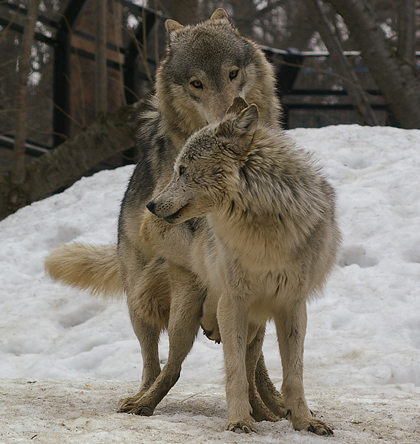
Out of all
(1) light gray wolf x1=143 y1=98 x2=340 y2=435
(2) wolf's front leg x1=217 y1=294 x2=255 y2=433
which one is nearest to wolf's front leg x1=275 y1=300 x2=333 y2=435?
(1) light gray wolf x1=143 y1=98 x2=340 y2=435

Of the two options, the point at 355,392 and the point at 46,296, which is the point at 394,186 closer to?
the point at 355,392

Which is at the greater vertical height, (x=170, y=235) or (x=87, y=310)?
(x=170, y=235)

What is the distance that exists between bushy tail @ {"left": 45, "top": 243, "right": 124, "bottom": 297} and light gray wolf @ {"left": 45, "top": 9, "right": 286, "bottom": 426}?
0.25 meters

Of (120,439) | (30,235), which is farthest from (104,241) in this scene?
(120,439)

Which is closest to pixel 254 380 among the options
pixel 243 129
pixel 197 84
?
pixel 243 129

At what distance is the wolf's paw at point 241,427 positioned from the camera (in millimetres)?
3039

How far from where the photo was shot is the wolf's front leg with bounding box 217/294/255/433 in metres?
3.11

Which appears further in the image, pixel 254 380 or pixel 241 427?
pixel 254 380

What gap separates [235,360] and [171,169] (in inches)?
54.5

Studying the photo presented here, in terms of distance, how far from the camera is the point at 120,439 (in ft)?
8.70

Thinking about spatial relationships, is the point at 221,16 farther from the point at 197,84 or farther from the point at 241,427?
the point at 241,427

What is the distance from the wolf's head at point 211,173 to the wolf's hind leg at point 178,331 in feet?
2.82

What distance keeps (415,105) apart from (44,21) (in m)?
5.71

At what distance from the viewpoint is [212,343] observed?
5484 mm
